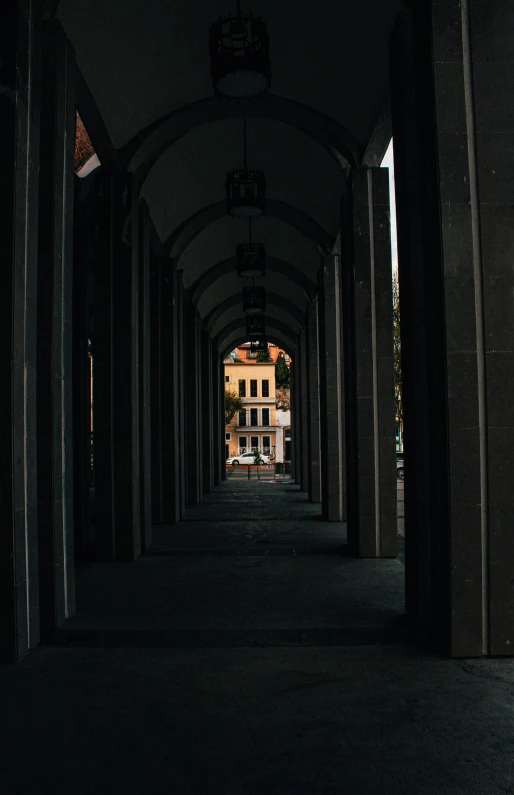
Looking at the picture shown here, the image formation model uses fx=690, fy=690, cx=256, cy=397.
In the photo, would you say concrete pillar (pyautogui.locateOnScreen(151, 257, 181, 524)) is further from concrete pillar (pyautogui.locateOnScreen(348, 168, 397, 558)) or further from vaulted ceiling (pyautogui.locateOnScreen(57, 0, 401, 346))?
concrete pillar (pyautogui.locateOnScreen(348, 168, 397, 558))

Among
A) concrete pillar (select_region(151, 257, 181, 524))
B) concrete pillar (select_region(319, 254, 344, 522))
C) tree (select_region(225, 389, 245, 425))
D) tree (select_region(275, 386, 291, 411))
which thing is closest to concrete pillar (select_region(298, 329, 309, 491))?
concrete pillar (select_region(319, 254, 344, 522))

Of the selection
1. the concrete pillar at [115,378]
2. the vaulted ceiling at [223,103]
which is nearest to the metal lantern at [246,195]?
the vaulted ceiling at [223,103]

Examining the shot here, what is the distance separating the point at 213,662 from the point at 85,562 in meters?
5.41

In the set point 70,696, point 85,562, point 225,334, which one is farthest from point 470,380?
point 225,334

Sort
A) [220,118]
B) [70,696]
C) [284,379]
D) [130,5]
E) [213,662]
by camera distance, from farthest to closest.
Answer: [284,379] < [220,118] < [130,5] < [213,662] < [70,696]

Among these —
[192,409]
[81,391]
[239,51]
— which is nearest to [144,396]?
[81,391]

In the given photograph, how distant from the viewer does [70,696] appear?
4516 mm

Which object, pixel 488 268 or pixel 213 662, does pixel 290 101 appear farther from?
pixel 213 662

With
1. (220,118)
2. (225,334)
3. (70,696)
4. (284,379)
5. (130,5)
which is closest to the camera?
(70,696)

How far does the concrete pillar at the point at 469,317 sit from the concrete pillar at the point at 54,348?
3.45m

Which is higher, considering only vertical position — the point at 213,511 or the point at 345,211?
the point at 345,211

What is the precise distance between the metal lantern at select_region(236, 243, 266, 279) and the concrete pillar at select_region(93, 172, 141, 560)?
3.29 metres

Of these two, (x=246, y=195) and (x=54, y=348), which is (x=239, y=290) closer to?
(x=246, y=195)

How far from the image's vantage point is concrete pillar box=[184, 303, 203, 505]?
1942 centimetres
